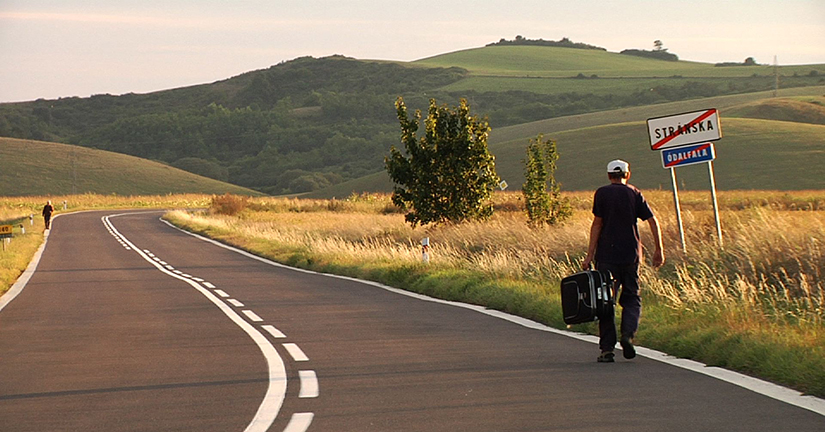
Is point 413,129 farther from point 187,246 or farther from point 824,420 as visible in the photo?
point 824,420

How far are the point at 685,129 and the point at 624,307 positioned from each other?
8392mm

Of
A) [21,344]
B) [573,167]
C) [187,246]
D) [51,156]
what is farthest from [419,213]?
[51,156]

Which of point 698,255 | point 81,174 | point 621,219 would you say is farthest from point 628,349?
point 81,174

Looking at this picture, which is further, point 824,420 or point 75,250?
point 75,250

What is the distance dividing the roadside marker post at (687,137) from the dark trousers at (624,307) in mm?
7443

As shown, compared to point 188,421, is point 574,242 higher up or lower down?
lower down

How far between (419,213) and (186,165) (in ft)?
543

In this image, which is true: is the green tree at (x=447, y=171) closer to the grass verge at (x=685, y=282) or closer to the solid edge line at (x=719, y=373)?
the grass verge at (x=685, y=282)

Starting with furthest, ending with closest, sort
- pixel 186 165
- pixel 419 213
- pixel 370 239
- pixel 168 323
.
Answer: pixel 186 165 → pixel 370 239 → pixel 419 213 → pixel 168 323

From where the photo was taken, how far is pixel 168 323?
1445 centimetres

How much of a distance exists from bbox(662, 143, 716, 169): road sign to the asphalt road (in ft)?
16.9

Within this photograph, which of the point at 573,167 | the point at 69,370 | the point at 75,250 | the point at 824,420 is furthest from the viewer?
the point at 573,167

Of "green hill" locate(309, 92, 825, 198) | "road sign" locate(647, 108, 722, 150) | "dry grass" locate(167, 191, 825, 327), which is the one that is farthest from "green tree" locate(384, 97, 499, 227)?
"green hill" locate(309, 92, 825, 198)

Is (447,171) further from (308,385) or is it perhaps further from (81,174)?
(81,174)
